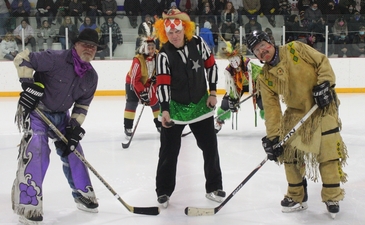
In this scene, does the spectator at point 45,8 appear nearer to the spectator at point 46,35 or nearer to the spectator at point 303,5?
the spectator at point 46,35

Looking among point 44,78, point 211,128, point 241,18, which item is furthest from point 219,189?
point 241,18

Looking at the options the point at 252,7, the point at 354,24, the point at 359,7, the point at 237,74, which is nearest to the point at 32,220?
the point at 237,74

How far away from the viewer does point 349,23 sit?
8.55m

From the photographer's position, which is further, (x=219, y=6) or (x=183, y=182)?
(x=219, y=6)

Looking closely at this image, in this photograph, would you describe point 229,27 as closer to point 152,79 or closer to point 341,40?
point 341,40

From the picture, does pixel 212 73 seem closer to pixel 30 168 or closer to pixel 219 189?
pixel 219 189

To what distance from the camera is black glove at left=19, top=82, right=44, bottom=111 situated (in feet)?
9.62

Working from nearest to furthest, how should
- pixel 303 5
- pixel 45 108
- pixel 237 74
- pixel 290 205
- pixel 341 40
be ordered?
pixel 45 108 < pixel 290 205 < pixel 237 74 < pixel 341 40 < pixel 303 5

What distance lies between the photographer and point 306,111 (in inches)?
120

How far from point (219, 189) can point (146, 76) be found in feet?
6.30

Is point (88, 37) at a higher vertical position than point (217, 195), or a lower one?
higher

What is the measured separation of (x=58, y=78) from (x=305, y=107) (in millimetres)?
1354

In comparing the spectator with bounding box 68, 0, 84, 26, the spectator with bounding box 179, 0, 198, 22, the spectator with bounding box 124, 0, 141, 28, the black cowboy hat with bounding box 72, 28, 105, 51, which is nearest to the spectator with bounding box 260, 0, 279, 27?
the spectator with bounding box 179, 0, 198, 22

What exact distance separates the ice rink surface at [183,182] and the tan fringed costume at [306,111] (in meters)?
0.30
